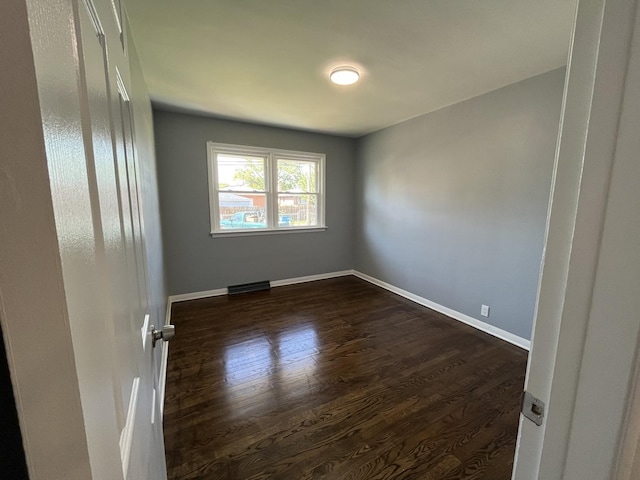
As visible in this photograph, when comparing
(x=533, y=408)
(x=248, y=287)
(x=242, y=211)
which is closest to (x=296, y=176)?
(x=242, y=211)

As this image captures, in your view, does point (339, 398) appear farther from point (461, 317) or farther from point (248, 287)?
point (248, 287)

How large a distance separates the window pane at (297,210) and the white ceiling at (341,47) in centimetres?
157

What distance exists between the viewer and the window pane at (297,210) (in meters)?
4.28

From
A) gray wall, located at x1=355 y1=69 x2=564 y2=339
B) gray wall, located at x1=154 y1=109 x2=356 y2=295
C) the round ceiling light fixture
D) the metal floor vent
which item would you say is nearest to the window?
gray wall, located at x1=154 y1=109 x2=356 y2=295

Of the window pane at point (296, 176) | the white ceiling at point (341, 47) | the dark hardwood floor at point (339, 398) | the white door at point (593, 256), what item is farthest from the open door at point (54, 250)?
the window pane at point (296, 176)

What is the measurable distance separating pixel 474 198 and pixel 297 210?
2.53m

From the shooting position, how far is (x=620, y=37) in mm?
432

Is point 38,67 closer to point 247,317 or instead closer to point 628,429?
point 628,429

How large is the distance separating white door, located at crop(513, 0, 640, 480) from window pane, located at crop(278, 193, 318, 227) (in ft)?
12.8

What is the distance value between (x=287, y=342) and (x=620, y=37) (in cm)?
270

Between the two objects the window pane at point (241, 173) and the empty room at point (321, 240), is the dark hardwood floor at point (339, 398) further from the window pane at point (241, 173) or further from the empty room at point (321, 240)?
the window pane at point (241, 173)

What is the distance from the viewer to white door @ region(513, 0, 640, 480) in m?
0.43

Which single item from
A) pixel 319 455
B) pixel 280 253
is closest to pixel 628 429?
pixel 319 455

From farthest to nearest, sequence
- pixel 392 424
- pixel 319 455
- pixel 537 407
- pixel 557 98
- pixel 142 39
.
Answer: pixel 557 98, pixel 142 39, pixel 392 424, pixel 319 455, pixel 537 407
